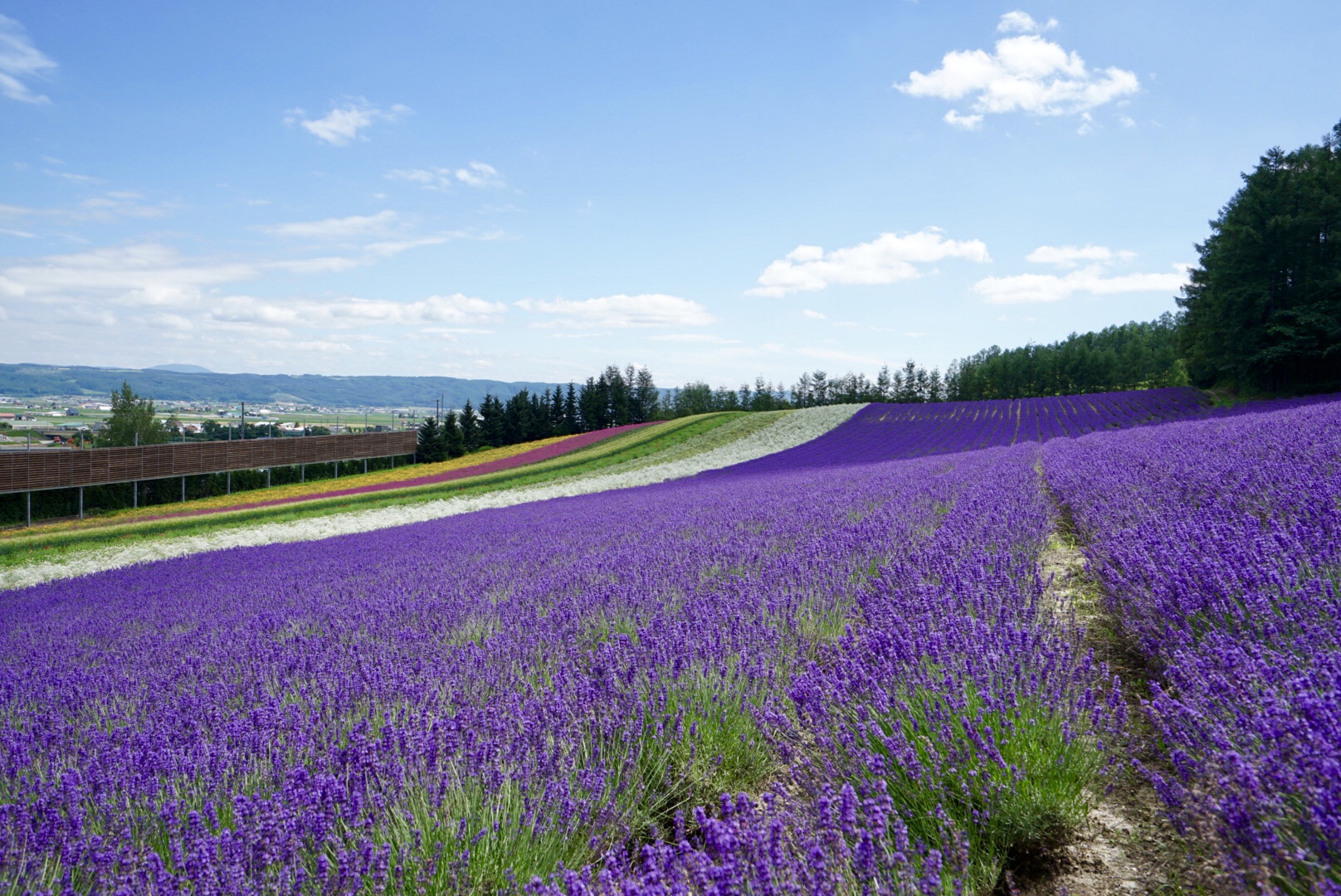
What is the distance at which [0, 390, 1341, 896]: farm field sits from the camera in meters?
1.54

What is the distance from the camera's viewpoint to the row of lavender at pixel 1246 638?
1288 mm

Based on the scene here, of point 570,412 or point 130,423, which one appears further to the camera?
point 570,412

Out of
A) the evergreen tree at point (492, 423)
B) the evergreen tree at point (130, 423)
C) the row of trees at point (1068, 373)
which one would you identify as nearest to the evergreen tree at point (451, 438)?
the evergreen tree at point (492, 423)

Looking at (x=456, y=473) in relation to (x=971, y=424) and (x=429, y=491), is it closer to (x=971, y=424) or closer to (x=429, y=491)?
(x=429, y=491)

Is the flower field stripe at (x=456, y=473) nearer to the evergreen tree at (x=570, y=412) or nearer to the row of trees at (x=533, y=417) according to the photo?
the row of trees at (x=533, y=417)

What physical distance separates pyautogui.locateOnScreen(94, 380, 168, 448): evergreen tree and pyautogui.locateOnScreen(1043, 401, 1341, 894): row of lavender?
4643 centimetres

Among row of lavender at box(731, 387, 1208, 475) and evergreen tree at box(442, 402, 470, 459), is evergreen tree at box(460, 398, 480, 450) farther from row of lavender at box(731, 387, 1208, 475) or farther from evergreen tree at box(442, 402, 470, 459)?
row of lavender at box(731, 387, 1208, 475)

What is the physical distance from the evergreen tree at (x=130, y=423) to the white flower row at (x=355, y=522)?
28.7 m

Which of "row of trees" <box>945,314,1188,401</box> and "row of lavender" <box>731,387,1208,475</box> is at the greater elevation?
"row of trees" <box>945,314,1188,401</box>

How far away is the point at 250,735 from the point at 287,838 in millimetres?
906

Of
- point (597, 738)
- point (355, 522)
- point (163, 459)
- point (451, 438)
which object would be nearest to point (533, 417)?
point (451, 438)

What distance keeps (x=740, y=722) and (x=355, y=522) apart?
16.1 metres

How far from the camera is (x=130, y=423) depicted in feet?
141

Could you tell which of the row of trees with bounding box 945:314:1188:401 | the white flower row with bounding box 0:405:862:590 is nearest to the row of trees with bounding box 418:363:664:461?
the white flower row with bounding box 0:405:862:590
